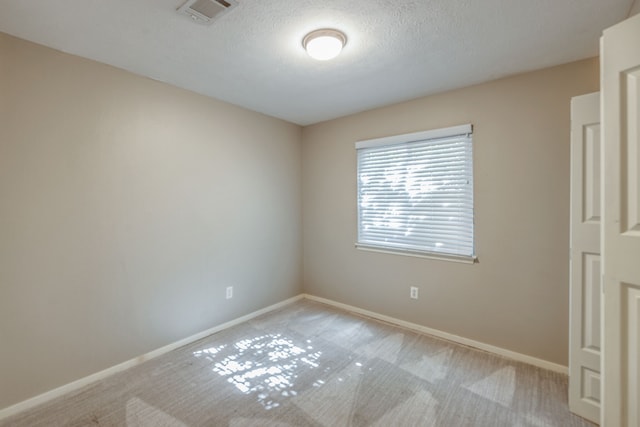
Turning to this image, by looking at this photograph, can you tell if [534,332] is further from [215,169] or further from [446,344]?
[215,169]

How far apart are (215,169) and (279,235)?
45.9 inches

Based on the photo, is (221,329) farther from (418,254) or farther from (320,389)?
(418,254)

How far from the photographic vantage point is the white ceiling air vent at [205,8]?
150 cm

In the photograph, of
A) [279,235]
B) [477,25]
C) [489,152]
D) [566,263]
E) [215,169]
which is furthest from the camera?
[279,235]

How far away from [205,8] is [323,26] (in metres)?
0.67

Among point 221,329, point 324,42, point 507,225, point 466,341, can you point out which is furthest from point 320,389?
point 324,42

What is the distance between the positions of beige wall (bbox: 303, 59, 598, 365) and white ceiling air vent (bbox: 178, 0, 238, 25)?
6.56 ft

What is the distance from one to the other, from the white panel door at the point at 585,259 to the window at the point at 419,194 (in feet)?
2.83

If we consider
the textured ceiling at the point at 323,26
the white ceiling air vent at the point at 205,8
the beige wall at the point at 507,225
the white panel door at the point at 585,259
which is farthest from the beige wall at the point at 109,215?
the white panel door at the point at 585,259

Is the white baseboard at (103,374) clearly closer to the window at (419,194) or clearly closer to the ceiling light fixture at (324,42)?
the window at (419,194)

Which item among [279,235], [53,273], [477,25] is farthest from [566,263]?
[53,273]

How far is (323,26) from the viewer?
1.73 m

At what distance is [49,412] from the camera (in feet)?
5.97

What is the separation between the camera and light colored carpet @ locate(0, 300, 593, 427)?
1752 millimetres
